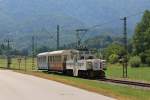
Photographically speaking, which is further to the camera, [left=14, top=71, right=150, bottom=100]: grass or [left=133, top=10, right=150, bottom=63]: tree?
[left=133, top=10, right=150, bottom=63]: tree

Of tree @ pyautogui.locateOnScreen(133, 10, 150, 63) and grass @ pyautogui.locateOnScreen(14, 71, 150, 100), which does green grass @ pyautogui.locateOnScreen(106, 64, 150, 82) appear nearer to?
grass @ pyautogui.locateOnScreen(14, 71, 150, 100)

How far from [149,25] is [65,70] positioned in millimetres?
62811

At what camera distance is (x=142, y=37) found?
121 meters

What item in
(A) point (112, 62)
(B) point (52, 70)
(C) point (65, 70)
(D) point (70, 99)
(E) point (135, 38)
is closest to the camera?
(D) point (70, 99)

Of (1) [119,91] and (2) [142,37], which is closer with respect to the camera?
(1) [119,91]

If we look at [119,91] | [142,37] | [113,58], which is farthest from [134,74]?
[142,37]

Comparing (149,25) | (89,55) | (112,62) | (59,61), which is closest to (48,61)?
(59,61)

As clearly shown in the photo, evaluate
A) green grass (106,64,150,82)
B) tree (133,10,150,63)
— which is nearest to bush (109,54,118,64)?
tree (133,10,150,63)

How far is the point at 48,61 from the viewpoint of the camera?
2753 inches

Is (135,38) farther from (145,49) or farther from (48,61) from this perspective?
(48,61)

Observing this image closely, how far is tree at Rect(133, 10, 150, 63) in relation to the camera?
118 metres

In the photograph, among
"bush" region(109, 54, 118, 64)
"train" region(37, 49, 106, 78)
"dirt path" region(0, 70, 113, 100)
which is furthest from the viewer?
"bush" region(109, 54, 118, 64)

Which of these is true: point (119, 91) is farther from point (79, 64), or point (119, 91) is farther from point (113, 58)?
point (113, 58)

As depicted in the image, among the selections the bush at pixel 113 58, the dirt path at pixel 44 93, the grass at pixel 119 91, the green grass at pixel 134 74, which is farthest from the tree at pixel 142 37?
the dirt path at pixel 44 93
